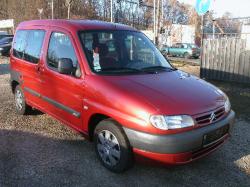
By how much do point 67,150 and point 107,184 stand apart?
49.8 inches

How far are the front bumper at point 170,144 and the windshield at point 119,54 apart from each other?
1171 mm

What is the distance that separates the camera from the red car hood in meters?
4.10

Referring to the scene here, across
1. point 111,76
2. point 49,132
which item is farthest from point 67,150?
point 111,76

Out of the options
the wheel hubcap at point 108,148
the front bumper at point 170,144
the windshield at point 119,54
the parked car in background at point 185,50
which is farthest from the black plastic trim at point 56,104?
the parked car in background at point 185,50

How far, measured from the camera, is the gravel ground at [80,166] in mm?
4340

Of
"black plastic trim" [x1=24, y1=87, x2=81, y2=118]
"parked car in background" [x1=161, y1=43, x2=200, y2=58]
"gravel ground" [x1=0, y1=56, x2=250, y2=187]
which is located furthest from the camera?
"parked car in background" [x1=161, y1=43, x2=200, y2=58]

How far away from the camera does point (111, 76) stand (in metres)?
4.70

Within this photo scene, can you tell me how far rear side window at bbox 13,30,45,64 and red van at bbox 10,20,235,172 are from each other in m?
0.04

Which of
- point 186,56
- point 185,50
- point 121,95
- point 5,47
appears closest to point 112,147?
point 121,95

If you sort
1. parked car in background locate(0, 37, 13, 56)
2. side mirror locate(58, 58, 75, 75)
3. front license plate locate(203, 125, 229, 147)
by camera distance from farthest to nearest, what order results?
parked car in background locate(0, 37, 13, 56)
side mirror locate(58, 58, 75, 75)
front license plate locate(203, 125, 229, 147)

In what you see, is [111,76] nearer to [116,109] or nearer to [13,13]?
[116,109]

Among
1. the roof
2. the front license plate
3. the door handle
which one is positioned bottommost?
the front license plate

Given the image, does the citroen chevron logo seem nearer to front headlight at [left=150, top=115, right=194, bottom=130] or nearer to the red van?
the red van

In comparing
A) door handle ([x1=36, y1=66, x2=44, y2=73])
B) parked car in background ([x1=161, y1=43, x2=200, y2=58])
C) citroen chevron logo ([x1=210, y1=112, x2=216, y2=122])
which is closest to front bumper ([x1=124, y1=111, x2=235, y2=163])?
citroen chevron logo ([x1=210, y1=112, x2=216, y2=122])
